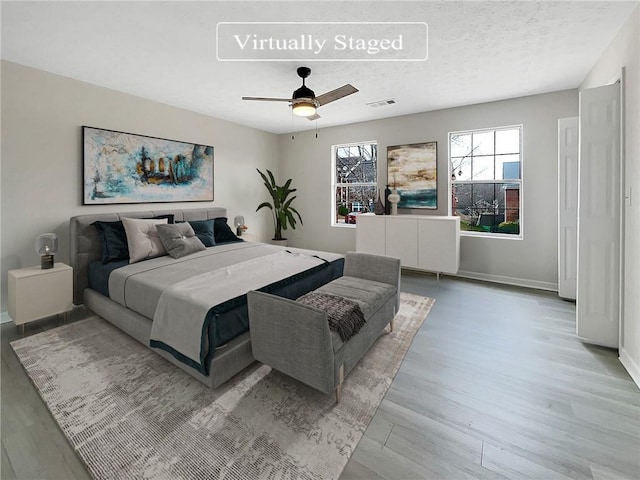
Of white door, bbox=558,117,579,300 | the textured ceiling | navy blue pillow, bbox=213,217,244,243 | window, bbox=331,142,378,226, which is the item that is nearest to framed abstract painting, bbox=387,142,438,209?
window, bbox=331,142,378,226

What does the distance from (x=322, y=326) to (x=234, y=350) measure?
0.78 meters

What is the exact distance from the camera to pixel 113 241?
3.33 meters

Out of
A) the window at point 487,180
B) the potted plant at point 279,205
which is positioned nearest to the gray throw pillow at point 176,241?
the potted plant at point 279,205

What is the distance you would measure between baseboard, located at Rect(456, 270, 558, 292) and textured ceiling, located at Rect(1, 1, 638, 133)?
2549mm

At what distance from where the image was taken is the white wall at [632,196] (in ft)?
6.79

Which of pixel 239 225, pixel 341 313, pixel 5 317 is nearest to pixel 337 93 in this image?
pixel 341 313

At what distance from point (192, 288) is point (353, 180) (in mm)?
4165

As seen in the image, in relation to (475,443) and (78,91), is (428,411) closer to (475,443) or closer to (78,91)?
(475,443)

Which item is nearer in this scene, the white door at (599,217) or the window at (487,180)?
the white door at (599,217)

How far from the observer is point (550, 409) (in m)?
1.80

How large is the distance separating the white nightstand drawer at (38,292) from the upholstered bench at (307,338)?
2385mm

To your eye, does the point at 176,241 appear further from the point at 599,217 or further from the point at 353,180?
the point at 599,217

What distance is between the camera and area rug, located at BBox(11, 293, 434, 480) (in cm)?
145

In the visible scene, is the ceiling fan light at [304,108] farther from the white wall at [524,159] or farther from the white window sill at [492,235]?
the white window sill at [492,235]
